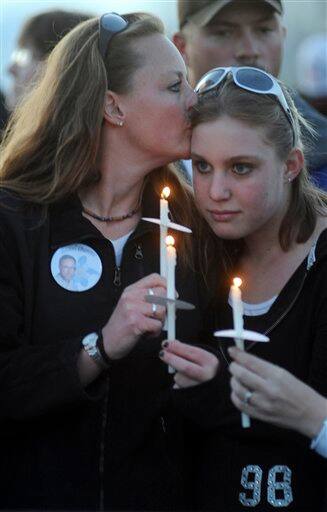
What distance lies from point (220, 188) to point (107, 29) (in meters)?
0.64

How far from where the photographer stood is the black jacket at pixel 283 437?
3.12 meters

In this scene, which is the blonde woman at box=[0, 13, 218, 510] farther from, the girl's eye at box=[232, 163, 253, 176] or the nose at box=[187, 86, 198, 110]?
the girl's eye at box=[232, 163, 253, 176]

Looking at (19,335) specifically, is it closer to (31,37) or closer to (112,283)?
(112,283)

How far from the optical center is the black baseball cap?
195 inches

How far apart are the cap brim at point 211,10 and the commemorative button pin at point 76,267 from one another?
78.3 inches

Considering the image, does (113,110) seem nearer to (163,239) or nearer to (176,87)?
(176,87)

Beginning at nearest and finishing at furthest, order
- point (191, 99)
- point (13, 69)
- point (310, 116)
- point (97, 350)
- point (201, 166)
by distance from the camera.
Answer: point (97, 350), point (201, 166), point (191, 99), point (310, 116), point (13, 69)

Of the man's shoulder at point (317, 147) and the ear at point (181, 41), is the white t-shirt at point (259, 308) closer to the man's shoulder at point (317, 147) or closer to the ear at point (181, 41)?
the man's shoulder at point (317, 147)

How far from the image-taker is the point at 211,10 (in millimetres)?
4973

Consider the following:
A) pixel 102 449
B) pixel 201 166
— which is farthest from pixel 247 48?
pixel 102 449

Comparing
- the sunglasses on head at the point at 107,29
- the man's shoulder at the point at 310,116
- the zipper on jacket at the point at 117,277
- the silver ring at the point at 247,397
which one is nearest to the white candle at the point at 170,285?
the silver ring at the point at 247,397

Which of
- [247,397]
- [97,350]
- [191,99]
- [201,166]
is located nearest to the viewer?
[247,397]

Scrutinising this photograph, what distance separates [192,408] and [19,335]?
0.52m

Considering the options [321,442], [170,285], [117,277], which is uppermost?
[170,285]
